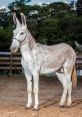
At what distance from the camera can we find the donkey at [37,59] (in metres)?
8.17

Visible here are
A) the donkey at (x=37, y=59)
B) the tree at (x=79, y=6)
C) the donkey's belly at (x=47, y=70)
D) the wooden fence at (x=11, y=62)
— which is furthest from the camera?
the tree at (x=79, y=6)

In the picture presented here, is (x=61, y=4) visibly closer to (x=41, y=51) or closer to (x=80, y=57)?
(x=80, y=57)

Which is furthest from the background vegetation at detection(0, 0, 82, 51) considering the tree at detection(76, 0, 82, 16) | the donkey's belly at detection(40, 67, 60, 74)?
the donkey's belly at detection(40, 67, 60, 74)

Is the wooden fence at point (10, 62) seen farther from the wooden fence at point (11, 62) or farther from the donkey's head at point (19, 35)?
the donkey's head at point (19, 35)

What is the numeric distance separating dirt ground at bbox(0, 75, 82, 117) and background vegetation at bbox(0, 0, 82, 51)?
7.64m

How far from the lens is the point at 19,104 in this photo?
9.10 metres

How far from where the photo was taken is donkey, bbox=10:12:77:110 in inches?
322

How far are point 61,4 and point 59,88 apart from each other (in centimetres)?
1783

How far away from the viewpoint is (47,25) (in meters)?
25.4

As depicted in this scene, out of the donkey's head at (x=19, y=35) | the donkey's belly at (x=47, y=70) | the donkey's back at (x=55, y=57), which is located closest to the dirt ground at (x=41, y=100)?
the donkey's belly at (x=47, y=70)

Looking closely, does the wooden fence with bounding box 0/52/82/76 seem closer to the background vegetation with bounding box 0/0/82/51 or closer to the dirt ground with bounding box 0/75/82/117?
the dirt ground with bounding box 0/75/82/117

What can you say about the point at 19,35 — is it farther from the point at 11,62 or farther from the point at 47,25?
the point at 47,25

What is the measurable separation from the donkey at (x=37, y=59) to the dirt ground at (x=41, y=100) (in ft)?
0.95

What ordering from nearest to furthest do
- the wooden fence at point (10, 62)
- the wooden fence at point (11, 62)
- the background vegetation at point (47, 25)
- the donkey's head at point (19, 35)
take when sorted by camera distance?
the donkey's head at point (19, 35), the wooden fence at point (11, 62), the wooden fence at point (10, 62), the background vegetation at point (47, 25)
